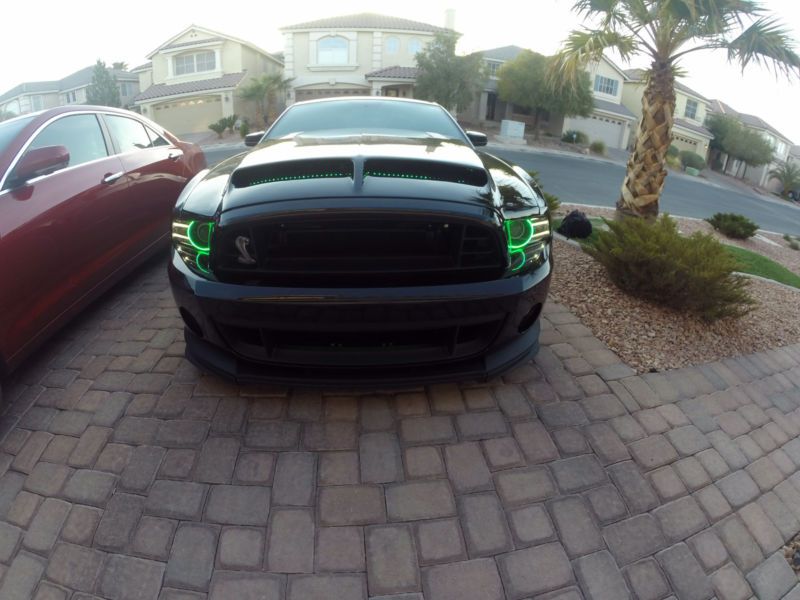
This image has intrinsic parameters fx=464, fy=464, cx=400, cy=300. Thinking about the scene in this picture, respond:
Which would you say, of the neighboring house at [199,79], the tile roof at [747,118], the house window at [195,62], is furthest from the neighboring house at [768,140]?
the house window at [195,62]

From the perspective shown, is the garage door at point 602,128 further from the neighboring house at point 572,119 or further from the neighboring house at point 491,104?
the neighboring house at point 491,104

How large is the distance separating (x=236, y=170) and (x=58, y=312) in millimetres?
1457

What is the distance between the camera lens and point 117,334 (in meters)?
3.04

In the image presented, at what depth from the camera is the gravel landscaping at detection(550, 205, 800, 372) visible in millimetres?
3082

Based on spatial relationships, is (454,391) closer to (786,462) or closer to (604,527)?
(604,527)

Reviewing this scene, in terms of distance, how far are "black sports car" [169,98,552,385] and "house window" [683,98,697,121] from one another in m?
51.3

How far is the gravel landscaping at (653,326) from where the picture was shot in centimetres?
308

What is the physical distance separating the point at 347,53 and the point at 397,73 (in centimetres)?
433

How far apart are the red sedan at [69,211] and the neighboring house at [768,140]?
169 ft

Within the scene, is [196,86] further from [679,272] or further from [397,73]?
[679,272]

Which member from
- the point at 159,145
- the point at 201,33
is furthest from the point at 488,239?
the point at 201,33

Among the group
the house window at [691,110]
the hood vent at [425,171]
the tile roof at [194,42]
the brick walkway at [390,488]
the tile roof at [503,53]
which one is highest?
the tile roof at [503,53]

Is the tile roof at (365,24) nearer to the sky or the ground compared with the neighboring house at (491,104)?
nearer to the sky

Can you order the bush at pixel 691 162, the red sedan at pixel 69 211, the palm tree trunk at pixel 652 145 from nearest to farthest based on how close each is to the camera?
the red sedan at pixel 69 211 → the palm tree trunk at pixel 652 145 → the bush at pixel 691 162
